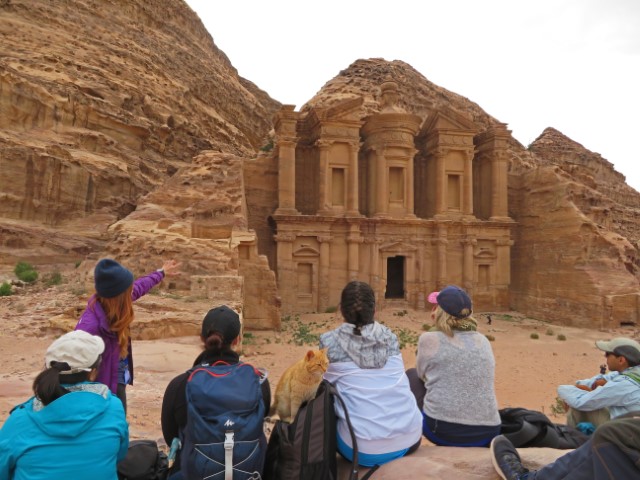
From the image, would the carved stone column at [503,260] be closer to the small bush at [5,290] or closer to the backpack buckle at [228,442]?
the small bush at [5,290]

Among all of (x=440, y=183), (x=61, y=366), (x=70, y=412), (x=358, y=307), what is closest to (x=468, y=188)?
(x=440, y=183)

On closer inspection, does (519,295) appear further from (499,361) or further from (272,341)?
(272,341)

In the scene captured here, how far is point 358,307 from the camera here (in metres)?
3.70

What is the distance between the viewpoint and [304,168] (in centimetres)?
2602

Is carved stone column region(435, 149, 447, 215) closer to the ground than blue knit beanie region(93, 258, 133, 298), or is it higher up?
higher up

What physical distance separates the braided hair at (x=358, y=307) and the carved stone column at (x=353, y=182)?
20.4 m

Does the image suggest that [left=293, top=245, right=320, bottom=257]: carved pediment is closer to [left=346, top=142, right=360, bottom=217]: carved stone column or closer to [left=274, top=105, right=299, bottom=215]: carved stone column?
[left=274, top=105, right=299, bottom=215]: carved stone column

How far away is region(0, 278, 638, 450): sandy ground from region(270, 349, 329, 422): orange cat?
230 cm

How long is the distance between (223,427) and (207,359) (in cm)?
59

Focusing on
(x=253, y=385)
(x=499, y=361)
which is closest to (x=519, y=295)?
(x=499, y=361)

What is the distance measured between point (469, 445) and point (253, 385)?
2202 mm

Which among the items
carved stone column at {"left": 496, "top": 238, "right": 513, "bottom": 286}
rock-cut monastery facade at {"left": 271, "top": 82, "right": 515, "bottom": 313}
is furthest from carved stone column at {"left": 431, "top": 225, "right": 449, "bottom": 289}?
carved stone column at {"left": 496, "top": 238, "right": 513, "bottom": 286}

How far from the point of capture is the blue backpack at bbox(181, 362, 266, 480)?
290 centimetres

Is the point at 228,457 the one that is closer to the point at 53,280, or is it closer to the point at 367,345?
the point at 367,345
